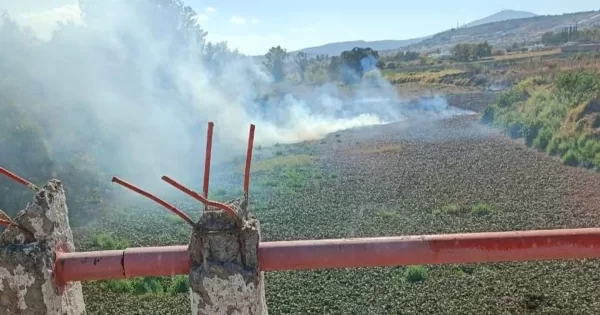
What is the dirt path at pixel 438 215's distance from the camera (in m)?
8.84

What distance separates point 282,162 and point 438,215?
9587mm

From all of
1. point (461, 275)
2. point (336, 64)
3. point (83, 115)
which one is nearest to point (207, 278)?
point (461, 275)

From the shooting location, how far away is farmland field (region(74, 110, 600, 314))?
895 centimetres

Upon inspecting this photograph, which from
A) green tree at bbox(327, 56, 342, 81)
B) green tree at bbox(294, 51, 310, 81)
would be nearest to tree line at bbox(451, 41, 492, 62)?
green tree at bbox(294, 51, 310, 81)

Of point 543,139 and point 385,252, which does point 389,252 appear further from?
point 543,139

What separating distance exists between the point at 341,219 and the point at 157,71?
16375 mm

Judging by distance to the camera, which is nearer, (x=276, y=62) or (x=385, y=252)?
(x=385, y=252)

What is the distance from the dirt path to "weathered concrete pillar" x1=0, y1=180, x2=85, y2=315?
6.83m

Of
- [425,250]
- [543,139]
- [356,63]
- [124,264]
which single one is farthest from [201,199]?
[356,63]

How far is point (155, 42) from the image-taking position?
29734 millimetres

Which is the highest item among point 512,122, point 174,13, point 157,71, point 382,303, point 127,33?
point 174,13

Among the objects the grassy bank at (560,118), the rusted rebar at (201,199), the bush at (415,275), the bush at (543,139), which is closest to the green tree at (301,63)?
the grassy bank at (560,118)

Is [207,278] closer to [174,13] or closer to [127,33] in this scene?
[127,33]

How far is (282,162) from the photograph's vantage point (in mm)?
22719
